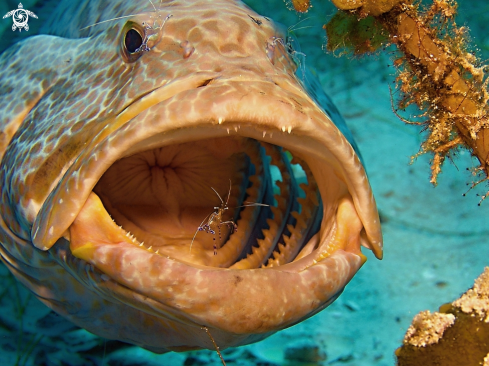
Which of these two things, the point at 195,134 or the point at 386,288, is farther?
the point at 386,288

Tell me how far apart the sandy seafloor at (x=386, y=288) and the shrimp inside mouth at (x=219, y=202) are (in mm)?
1763

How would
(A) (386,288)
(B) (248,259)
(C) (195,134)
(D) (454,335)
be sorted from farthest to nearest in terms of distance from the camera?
(A) (386,288)
(B) (248,259)
(D) (454,335)
(C) (195,134)

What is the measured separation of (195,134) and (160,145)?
17 cm

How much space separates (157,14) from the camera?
2256 millimetres

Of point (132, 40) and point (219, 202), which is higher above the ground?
point (132, 40)

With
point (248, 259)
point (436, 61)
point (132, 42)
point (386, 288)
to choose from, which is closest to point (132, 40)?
point (132, 42)

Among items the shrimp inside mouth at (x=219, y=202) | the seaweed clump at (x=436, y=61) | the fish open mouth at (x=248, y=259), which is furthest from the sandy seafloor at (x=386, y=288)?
the fish open mouth at (x=248, y=259)

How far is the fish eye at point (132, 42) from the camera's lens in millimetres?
2225

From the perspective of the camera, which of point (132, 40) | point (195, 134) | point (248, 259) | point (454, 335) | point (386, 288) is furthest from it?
point (386, 288)

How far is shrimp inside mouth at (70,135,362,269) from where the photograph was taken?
2.64 meters

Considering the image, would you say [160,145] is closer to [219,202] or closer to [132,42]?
[132,42]

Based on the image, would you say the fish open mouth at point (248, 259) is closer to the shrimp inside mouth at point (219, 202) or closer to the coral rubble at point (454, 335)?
the shrimp inside mouth at point (219, 202)

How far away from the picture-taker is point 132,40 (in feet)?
7.45

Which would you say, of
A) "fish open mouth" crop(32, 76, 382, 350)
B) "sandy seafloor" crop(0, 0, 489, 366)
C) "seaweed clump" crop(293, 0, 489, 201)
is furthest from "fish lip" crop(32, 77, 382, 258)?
"sandy seafloor" crop(0, 0, 489, 366)
